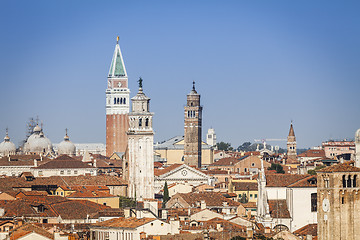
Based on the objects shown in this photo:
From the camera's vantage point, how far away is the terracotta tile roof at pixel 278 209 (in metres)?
64.4

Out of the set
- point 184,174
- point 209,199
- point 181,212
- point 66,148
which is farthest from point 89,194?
point 66,148

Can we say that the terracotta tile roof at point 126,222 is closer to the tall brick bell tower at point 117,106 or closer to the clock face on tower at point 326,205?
the clock face on tower at point 326,205

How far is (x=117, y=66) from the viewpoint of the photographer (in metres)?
170

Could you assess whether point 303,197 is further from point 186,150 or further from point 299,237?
point 186,150

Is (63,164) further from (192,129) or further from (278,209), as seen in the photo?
(278,209)

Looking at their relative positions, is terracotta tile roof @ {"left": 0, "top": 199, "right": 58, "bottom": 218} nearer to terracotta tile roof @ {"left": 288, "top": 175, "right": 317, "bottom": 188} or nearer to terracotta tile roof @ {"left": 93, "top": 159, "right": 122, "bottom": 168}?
terracotta tile roof @ {"left": 288, "top": 175, "right": 317, "bottom": 188}

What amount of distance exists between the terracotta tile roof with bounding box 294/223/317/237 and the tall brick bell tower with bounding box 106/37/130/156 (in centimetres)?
10457

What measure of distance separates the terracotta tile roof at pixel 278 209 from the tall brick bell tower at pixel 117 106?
99.0 meters

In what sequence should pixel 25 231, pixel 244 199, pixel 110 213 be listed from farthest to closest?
pixel 244 199
pixel 110 213
pixel 25 231

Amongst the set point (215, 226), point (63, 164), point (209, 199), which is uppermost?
point (63, 164)

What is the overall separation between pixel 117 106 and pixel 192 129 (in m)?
40.6

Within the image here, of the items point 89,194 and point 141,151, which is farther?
point 141,151

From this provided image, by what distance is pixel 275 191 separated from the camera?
66500mm

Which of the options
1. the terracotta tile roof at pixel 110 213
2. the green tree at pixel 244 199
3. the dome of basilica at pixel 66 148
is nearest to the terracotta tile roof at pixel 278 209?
the terracotta tile roof at pixel 110 213
